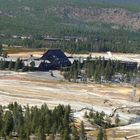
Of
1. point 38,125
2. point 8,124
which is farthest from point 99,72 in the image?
point 8,124

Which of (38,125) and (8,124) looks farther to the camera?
(8,124)

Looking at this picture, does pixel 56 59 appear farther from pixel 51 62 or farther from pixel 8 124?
pixel 8 124

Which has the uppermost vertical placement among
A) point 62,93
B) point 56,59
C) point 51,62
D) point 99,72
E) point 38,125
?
point 56,59

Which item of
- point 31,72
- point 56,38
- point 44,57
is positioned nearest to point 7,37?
point 56,38

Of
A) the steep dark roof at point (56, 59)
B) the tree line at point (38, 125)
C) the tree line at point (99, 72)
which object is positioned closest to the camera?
the tree line at point (38, 125)

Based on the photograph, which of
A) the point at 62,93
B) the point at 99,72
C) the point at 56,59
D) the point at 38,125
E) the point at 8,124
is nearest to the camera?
the point at 38,125

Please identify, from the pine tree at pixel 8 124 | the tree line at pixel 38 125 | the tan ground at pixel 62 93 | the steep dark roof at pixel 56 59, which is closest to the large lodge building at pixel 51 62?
the steep dark roof at pixel 56 59

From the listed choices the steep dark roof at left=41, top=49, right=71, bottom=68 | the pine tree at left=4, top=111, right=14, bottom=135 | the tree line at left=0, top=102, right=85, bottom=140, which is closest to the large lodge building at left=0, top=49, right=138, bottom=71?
the steep dark roof at left=41, top=49, right=71, bottom=68

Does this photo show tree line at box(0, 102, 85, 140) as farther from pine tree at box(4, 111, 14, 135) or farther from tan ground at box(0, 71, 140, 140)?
tan ground at box(0, 71, 140, 140)

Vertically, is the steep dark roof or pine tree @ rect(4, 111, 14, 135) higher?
the steep dark roof

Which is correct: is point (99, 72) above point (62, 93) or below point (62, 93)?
above

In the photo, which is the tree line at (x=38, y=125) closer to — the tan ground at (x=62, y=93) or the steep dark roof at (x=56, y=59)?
the tan ground at (x=62, y=93)

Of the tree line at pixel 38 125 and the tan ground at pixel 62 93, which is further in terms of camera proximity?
the tan ground at pixel 62 93
